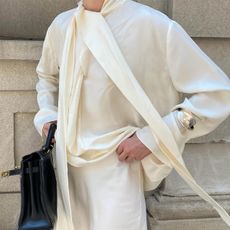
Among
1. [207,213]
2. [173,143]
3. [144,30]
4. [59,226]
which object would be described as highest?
[144,30]

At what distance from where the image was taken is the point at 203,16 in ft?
10.5

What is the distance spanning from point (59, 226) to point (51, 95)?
2.45 feet

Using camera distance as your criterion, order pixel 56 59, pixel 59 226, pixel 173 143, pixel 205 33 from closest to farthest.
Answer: pixel 173 143, pixel 59 226, pixel 56 59, pixel 205 33

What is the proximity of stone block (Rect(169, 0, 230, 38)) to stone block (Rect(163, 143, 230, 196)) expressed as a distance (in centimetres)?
79

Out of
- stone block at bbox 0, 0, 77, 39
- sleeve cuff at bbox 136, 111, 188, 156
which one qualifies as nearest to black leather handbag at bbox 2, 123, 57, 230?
sleeve cuff at bbox 136, 111, 188, 156

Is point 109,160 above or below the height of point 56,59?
below

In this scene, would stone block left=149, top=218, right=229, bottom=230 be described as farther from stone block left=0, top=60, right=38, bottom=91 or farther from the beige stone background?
stone block left=0, top=60, right=38, bottom=91

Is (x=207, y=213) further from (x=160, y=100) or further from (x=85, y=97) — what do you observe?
(x=85, y=97)

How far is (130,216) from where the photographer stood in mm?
2316

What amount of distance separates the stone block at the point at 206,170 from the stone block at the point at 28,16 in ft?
4.28

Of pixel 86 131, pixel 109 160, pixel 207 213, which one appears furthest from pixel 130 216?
pixel 207 213

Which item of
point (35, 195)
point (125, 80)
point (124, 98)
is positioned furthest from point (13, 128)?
point (125, 80)

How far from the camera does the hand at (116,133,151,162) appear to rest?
2.27m

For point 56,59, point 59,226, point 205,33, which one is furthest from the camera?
point 205,33
